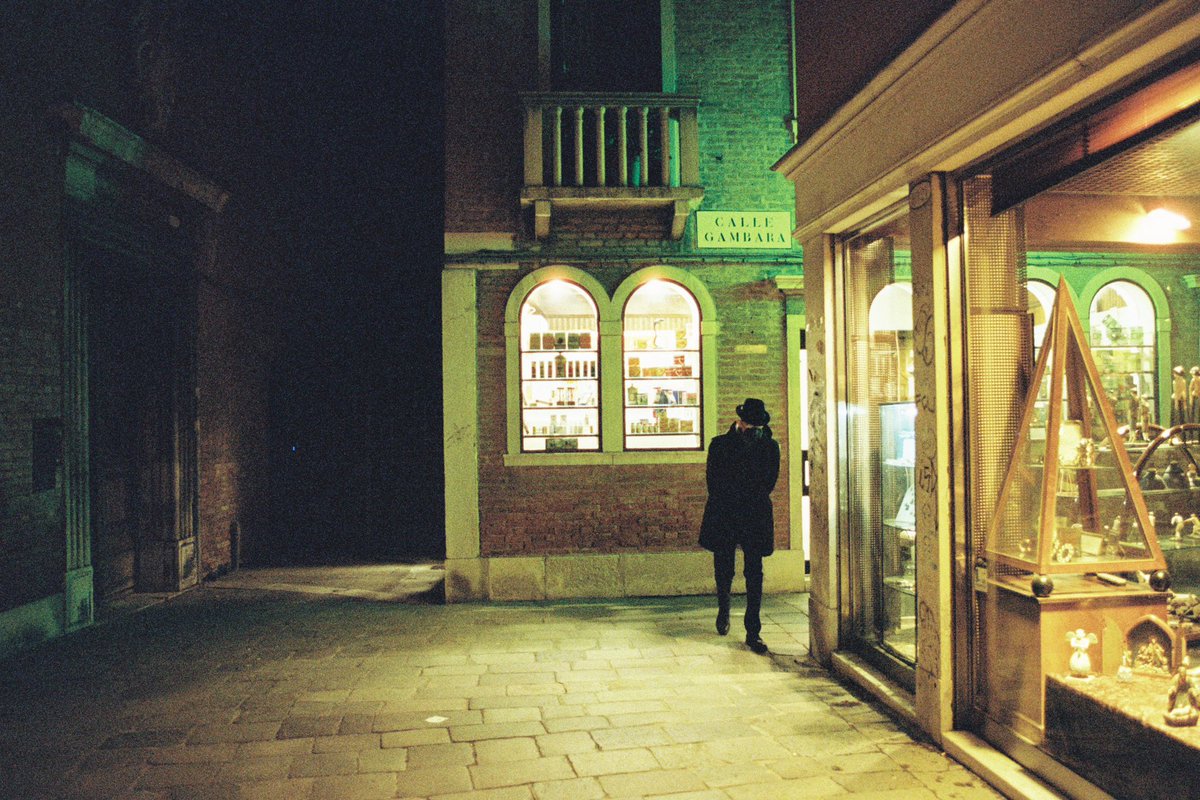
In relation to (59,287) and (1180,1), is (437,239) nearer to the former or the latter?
(59,287)

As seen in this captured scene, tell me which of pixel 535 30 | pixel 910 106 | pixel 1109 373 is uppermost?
pixel 535 30

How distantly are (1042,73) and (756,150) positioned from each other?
568 cm

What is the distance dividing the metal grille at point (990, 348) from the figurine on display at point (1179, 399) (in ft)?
4.39

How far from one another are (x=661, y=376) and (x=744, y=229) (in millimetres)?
1944

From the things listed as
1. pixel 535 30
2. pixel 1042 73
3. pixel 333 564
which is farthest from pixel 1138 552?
pixel 333 564

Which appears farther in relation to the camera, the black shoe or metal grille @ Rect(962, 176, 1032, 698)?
the black shoe

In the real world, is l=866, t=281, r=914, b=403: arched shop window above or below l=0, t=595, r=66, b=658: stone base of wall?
above

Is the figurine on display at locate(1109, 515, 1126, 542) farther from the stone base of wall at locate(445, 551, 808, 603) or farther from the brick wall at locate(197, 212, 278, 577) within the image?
the brick wall at locate(197, 212, 278, 577)

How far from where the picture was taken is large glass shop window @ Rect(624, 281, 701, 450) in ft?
29.6

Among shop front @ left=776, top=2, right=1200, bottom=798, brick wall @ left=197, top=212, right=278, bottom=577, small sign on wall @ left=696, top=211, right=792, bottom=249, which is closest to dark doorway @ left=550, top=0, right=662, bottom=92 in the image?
small sign on wall @ left=696, top=211, right=792, bottom=249

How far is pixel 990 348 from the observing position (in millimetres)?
4543

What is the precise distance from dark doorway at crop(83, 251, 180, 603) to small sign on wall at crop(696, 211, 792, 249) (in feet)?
20.5

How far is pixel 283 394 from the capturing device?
11.8 metres

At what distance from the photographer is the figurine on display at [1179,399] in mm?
5035
